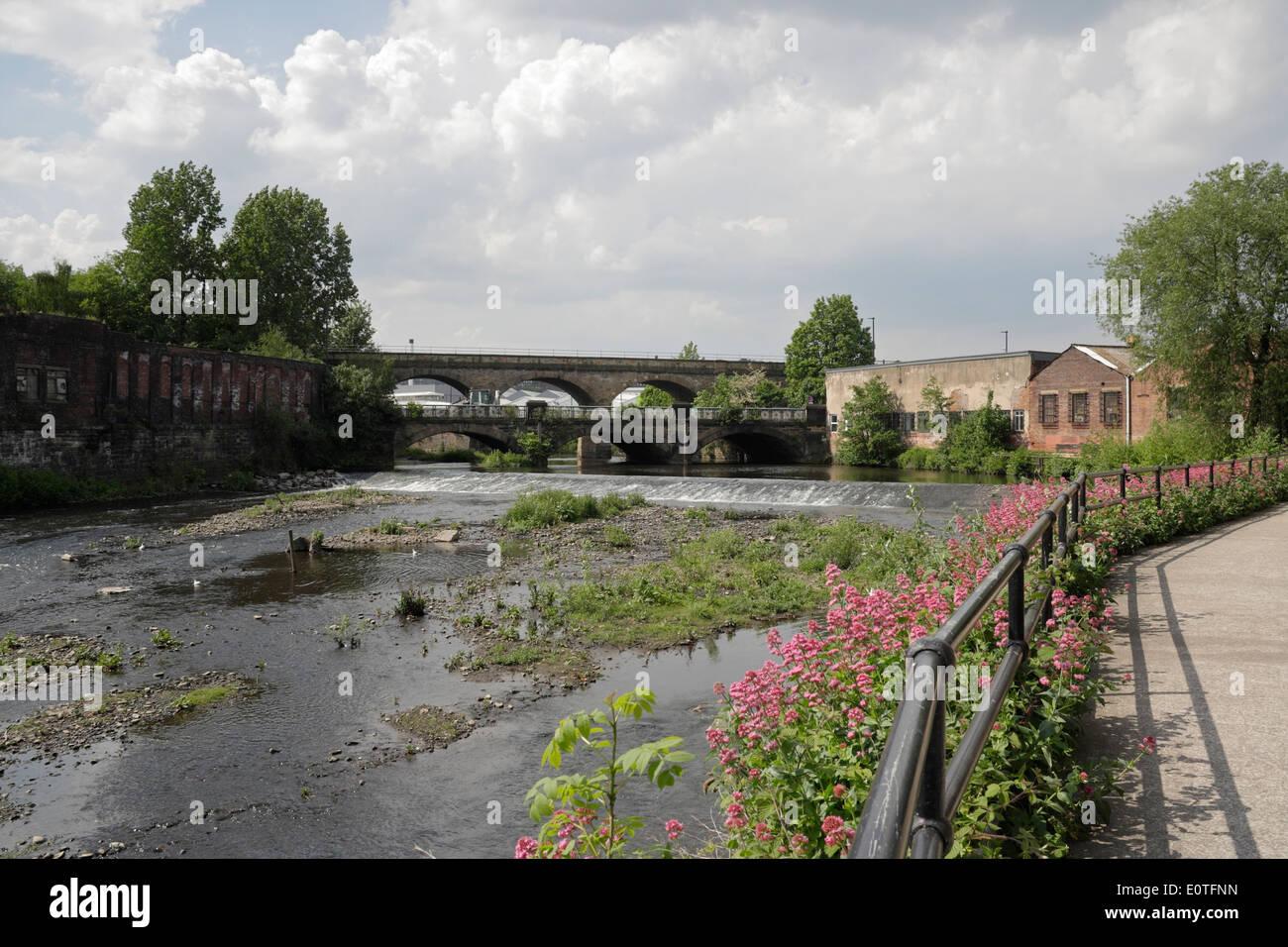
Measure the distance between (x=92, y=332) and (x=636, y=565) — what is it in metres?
27.3

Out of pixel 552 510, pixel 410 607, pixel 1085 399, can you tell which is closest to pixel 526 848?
pixel 410 607

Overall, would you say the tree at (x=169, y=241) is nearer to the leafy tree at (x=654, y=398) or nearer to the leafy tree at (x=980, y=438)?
the leafy tree at (x=654, y=398)

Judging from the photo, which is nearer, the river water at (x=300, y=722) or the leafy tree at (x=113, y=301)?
the river water at (x=300, y=722)

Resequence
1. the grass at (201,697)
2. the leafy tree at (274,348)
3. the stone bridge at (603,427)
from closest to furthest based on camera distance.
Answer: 1. the grass at (201,697)
2. the leafy tree at (274,348)
3. the stone bridge at (603,427)

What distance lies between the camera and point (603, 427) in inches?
2093

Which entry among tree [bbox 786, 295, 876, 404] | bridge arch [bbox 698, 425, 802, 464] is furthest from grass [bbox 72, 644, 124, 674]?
tree [bbox 786, 295, 876, 404]

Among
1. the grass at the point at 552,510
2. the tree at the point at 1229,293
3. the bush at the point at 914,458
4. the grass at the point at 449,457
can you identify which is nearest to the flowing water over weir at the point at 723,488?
the grass at the point at 552,510

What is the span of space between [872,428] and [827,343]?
59.9 ft

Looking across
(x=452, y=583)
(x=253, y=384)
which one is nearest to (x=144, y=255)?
(x=253, y=384)

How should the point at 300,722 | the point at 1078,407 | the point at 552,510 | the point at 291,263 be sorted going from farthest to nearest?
the point at 291,263, the point at 1078,407, the point at 552,510, the point at 300,722
